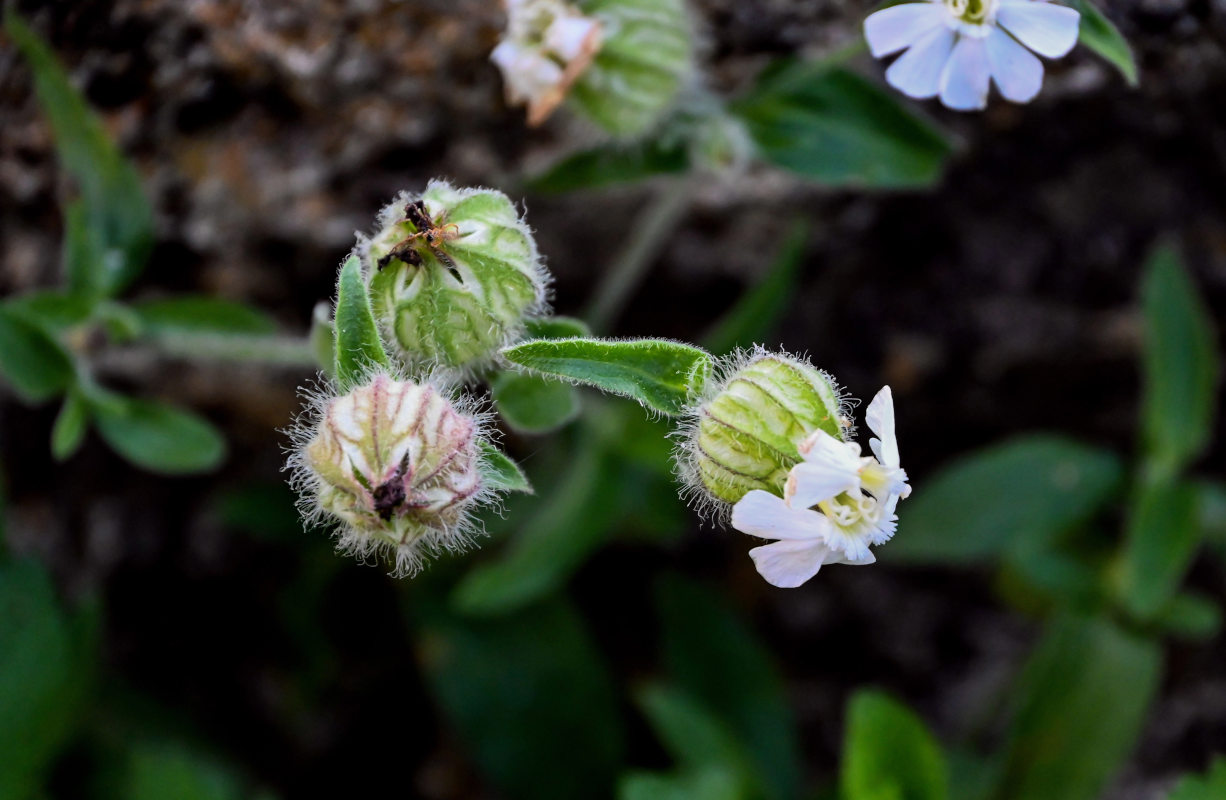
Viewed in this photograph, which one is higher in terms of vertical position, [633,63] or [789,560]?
[633,63]

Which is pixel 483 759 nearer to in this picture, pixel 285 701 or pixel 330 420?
pixel 285 701

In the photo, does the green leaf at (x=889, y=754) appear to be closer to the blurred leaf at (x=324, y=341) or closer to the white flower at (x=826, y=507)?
the white flower at (x=826, y=507)

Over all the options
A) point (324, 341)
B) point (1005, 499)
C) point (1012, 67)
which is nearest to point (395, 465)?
point (324, 341)

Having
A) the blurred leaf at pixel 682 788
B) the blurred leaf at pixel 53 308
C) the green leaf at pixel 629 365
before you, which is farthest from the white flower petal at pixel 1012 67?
the blurred leaf at pixel 53 308

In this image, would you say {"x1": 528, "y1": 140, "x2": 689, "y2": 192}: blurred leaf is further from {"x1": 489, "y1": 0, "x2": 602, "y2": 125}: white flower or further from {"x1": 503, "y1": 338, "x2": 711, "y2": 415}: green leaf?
{"x1": 503, "y1": 338, "x2": 711, "y2": 415}: green leaf

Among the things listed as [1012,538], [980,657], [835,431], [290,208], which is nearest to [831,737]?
[980,657]

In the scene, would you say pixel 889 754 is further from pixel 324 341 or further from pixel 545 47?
pixel 545 47
